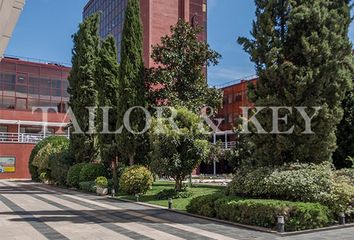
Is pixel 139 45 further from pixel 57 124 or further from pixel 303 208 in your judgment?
pixel 57 124

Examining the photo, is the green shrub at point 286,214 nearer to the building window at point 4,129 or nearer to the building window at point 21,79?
the building window at point 4,129

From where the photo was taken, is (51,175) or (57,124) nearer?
(51,175)

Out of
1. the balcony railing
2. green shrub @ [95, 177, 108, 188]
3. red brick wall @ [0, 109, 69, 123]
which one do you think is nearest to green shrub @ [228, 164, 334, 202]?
green shrub @ [95, 177, 108, 188]

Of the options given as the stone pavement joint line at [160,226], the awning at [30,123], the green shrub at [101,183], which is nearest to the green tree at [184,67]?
the green shrub at [101,183]

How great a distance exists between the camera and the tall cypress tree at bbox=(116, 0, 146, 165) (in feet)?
74.2

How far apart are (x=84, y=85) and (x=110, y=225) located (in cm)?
1758

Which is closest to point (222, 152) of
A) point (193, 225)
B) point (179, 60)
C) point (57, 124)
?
point (179, 60)

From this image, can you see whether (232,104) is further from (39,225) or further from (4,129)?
(39,225)

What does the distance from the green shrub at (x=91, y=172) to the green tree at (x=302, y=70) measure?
13170 mm

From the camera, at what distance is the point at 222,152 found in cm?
2405

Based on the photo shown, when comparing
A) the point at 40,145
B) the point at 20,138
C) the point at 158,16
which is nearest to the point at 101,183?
the point at 40,145

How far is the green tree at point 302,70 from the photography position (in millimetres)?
13703

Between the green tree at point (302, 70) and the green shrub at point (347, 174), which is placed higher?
the green tree at point (302, 70)

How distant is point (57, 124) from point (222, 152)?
98.9 feet
